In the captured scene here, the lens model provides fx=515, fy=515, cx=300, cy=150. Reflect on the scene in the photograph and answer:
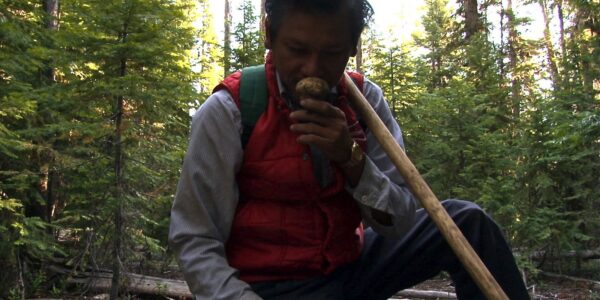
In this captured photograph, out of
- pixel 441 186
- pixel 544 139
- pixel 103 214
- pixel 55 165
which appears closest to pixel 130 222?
pixel 103 214

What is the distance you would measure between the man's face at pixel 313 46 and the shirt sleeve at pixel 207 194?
0.27 meters

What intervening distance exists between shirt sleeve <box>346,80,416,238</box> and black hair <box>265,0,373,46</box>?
1.24 ft

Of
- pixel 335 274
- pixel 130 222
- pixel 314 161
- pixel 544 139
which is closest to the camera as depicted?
pixel 314 161

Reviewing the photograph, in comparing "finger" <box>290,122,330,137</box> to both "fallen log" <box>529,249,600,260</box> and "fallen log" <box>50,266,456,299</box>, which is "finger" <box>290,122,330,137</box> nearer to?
"fallen log" <box>50,266,456,299</box>

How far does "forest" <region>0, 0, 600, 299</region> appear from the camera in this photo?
6.47 meters

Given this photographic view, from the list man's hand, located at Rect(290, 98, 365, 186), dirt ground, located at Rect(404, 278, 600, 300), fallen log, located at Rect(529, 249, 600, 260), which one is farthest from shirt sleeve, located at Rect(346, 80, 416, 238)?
fallen log, located at Rect(529, 249, 600, 260)

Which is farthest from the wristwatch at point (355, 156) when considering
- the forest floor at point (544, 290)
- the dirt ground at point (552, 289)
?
the dirt ground at point (552, 289)

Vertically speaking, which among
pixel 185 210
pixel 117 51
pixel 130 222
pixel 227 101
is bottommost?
pixel 130 222

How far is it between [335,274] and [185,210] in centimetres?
64

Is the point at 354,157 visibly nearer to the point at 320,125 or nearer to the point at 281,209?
the point at 320,125

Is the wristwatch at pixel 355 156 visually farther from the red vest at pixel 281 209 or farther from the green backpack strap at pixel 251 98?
the green backpack strap at pixel 251 98

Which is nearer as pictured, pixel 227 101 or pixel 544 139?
pixel 227 101

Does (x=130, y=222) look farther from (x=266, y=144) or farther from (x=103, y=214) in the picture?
(x=266, y=144)

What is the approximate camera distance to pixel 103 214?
7160 millimetres
